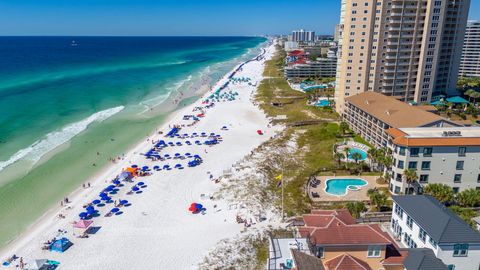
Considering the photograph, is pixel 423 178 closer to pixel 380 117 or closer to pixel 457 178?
pixel 457 178

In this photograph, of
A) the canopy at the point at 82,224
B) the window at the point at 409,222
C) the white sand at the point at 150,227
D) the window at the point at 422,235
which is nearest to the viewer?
the window at the point at 422,235

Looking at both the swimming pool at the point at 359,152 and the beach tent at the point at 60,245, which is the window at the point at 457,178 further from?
the beach tent at the point at 60,245

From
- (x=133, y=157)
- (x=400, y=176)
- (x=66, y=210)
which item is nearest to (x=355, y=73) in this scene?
(x=400, y=176)

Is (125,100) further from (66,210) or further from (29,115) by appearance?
(66,210)

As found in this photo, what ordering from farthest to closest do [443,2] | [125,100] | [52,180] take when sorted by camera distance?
1. [125,100]
2. [443,2]
3. [52,180]

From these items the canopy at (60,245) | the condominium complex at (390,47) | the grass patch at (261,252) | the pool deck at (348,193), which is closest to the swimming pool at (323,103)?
the condominium complex at (390,47)

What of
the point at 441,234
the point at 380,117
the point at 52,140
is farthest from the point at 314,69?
the point at 441,234

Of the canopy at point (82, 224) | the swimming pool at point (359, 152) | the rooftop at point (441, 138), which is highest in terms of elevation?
the rooftop at point (441, 138)
